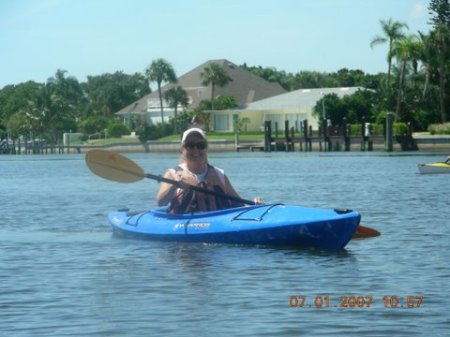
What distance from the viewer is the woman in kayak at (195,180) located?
18984 mm

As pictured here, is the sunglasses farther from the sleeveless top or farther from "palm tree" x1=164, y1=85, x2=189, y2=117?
"palm tree" x1=164, y1=85, x2=189, y2=117

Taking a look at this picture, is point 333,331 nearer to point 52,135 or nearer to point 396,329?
point 396,329

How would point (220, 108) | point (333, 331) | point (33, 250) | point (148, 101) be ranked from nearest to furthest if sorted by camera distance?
point (333, 331) < point (33, 250) < point (220, 108) < point (148, 101)

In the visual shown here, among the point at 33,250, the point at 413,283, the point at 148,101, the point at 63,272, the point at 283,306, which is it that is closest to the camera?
the point at 283,306

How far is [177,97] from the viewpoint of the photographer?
13650 cm

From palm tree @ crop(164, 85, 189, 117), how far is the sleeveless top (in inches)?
4588

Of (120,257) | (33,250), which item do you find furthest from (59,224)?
(120,257)

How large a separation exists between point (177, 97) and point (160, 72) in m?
5.56

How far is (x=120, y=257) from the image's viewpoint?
1964cm

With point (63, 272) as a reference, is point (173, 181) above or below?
above

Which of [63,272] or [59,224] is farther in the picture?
[59,224]

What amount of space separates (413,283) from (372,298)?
1.36 metres
